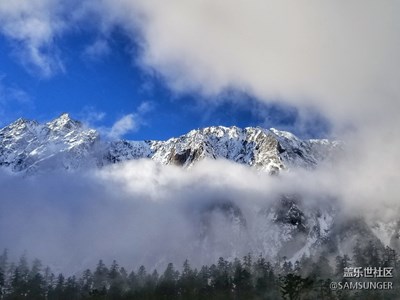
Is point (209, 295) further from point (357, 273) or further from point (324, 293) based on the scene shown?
point (357, 273)

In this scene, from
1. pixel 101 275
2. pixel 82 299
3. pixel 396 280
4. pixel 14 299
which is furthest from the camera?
pixel 101 275

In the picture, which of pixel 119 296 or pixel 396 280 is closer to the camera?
pixel 119 296

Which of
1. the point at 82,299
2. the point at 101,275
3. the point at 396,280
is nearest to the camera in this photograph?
the point at 82,299

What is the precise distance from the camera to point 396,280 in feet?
557

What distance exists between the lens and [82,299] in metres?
154

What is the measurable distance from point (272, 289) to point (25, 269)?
83.5m

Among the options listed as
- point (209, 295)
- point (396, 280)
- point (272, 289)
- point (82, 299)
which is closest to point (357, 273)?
point (396, 280)

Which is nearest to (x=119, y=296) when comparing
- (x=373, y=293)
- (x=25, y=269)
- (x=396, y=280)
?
(x=25, y=269)

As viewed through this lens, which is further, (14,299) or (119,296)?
(119,296)

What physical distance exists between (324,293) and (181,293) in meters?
44.8

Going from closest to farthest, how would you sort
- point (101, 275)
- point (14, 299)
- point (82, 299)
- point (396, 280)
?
point (14, 299)
point (82, 299)
point (396, 280)
point (101, 275)

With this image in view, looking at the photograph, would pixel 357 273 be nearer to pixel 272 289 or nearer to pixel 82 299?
pixel 272 289

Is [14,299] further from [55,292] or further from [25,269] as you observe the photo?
[25,269]

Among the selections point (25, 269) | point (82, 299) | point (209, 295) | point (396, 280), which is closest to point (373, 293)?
point (396, 280)
